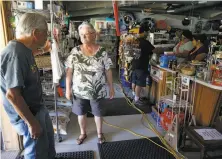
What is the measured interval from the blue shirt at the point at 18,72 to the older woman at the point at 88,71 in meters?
0.73

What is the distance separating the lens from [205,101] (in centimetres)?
246

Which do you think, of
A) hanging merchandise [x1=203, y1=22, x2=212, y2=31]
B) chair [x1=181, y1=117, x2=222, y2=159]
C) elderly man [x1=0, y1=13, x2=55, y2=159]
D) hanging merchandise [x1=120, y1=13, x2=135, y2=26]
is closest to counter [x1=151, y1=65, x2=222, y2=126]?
chair [x1=181, y1=117, x2=222, y2=159]

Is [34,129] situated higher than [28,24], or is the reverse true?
[28,24]

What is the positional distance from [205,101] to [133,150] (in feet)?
3.75

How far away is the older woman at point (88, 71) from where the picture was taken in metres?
2.14

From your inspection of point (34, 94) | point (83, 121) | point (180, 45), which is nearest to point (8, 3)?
point (34, 94)

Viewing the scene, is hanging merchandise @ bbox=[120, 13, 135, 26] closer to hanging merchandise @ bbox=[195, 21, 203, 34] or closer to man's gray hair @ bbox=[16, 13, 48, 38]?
hanging merchandise @ bbox=[195, 21, 203, 34]

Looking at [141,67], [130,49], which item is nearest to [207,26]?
[130,49]

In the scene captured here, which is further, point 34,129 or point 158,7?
point 158,7

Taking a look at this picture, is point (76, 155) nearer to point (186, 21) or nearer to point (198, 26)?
point (186, 21)

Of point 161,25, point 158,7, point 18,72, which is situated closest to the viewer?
point 18,72

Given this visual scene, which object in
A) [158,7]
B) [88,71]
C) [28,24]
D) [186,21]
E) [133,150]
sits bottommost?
[133,150]

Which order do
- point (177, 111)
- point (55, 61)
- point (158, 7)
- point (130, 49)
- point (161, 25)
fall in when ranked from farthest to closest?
1. point (161, 25)
2. point (158, 7)
3. point (130, 49)
4. point (177, 111)
5. point (55, 61)

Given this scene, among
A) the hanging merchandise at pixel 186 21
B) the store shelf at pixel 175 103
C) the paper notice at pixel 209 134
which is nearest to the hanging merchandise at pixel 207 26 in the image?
the hanging merchandise at pixel 186 21
